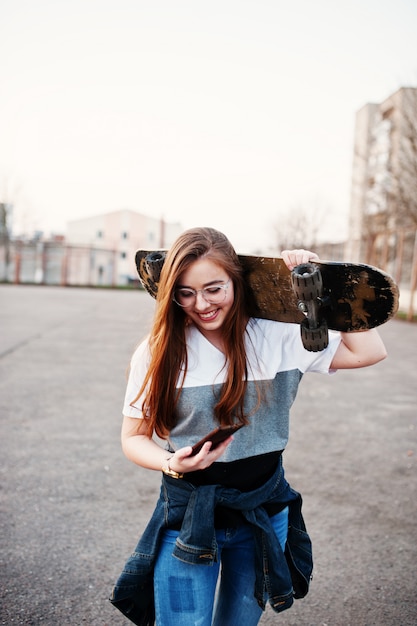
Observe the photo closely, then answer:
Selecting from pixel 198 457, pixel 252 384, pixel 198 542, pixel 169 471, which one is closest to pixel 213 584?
pixel 198 542

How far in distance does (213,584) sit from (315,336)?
92 centimetres

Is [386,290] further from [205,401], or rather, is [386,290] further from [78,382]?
[78,382]

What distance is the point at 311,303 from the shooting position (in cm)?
188

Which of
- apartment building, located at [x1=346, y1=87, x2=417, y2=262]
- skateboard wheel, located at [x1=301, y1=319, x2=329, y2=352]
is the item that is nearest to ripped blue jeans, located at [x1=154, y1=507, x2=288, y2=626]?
skateboard wheel, located at [x1=301, y1=319, x2=329, y2=352]

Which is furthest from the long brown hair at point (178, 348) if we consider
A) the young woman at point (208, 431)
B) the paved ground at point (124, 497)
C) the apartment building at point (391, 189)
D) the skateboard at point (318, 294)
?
the apartment building at point (391, 189)

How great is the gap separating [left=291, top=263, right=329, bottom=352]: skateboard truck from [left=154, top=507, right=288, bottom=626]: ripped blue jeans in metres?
0.66

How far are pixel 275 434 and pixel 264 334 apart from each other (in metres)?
0.38

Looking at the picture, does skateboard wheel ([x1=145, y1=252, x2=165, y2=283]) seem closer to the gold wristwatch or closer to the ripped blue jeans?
the gold wristwatch

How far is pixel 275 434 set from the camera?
6.62 ft

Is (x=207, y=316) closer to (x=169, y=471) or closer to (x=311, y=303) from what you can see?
(x=311, y=303)

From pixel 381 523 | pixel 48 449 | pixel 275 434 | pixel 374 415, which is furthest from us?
pixel 374 415

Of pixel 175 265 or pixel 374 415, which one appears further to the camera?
pixel 374 415

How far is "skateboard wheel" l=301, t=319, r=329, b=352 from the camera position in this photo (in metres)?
1.95

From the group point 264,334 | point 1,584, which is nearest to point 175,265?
point 264,334
